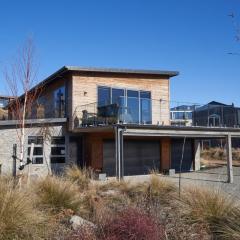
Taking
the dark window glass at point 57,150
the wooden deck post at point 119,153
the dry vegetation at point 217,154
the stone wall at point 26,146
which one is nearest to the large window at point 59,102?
the stone wall at point 26,146

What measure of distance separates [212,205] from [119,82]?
611 inches

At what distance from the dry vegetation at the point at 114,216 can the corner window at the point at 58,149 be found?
38.4 feet

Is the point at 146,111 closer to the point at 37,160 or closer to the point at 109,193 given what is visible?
the point at 37,160

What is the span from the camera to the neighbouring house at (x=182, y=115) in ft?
72.9

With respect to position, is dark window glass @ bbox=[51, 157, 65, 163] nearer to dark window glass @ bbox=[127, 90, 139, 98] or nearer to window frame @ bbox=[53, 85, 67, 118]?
window frame @ bbox=[53, 85, 67, 118]

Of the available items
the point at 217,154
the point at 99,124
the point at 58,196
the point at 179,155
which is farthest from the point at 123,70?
the point at 217,154

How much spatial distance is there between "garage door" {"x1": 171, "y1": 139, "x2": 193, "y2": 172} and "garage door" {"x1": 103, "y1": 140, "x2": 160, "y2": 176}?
1.37 meters

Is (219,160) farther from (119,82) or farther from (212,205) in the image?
(212,205)

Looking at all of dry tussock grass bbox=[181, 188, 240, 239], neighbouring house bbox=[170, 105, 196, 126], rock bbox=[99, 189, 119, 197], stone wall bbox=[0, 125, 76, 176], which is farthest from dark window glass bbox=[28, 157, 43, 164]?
dry tussock grass bbox=[181, 188, 240, 239]

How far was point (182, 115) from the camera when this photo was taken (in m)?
22.6

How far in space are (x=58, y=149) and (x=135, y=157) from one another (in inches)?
191

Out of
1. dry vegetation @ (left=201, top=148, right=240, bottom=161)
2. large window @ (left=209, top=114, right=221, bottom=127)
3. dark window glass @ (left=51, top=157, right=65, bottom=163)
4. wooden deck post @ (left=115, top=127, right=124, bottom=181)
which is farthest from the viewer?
dry vegetation @ (left=201, top=148, right=240, bottom=161)

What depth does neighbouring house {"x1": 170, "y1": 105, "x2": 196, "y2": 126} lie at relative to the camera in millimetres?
22234

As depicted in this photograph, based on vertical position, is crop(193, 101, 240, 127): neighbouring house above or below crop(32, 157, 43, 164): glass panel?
above
